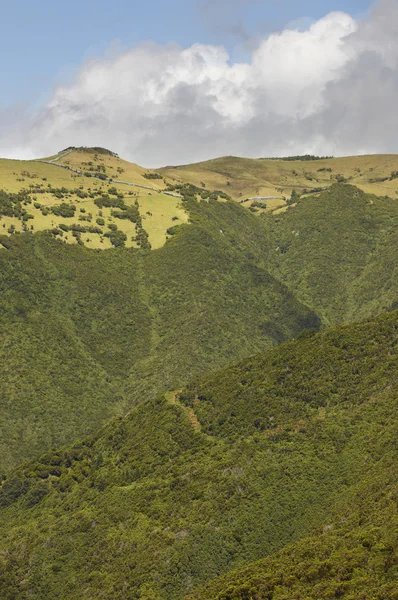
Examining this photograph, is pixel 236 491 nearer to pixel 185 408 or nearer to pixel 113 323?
pixel 185 408

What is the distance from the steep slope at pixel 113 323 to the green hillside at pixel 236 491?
1971cm

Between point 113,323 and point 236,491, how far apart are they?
7047cm

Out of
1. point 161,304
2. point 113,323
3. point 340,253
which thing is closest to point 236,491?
point 113,323

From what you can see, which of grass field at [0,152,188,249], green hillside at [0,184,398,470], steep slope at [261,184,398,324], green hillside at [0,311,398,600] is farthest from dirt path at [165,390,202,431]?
grass field at [0,152,188,249]

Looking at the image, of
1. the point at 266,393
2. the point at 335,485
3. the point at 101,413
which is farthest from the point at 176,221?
the point at 335,485

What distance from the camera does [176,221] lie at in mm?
168125

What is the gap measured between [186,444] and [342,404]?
1782 cm

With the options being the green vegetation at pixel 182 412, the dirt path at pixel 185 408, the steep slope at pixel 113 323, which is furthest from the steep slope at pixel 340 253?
the dirt path at pixel 185 408

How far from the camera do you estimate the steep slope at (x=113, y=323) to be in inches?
4299

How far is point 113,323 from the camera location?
5290 inches

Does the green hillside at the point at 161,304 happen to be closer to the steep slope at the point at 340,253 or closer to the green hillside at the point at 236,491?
the steep slope at the point at 340,253

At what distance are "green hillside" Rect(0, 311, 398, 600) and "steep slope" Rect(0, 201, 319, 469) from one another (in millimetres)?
19712

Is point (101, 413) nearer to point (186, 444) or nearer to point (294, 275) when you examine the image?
point (186, 444)

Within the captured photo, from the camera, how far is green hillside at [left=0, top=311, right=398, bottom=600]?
50344 mm
